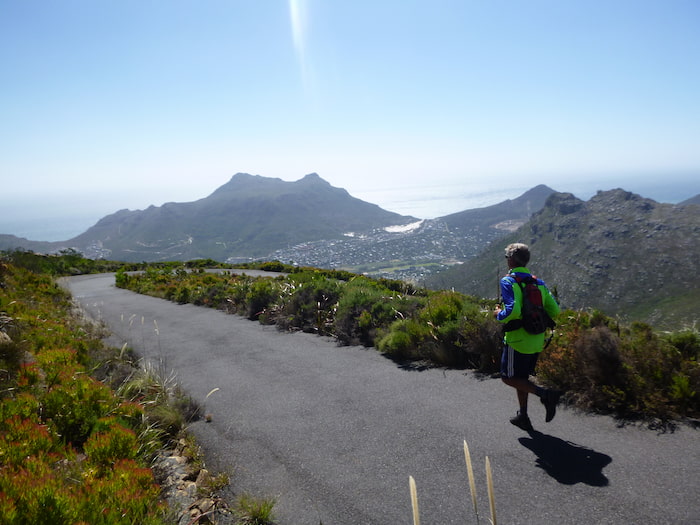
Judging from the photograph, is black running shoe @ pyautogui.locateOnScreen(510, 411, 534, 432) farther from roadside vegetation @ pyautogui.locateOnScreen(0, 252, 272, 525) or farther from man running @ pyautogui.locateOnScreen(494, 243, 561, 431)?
roadside vegetation @ pyautogui.locateOnScreen(0, 252, 272, 525)

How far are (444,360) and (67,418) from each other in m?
5.14

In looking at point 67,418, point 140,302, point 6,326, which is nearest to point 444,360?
point 67,418

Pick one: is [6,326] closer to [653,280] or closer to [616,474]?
[616,474]

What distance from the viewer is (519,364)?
4223 mm

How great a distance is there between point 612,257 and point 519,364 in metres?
150

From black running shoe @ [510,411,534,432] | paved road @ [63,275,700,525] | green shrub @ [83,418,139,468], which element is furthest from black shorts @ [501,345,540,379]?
green shrub @ [83,418,139,468]

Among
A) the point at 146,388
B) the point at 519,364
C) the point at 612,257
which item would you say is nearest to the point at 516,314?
the point at 519,364

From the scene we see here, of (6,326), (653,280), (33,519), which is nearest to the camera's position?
(33,519)

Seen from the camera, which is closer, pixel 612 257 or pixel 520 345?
pixel 520 345

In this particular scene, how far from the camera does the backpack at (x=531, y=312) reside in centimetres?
405

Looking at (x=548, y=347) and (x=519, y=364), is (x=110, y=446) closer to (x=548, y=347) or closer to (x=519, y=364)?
(x=519, y=364)

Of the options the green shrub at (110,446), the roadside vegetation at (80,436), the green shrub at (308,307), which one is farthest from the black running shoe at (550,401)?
the green shrub at (308,307)

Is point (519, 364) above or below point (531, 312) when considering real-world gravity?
below

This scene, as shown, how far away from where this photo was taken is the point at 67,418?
3.84m
